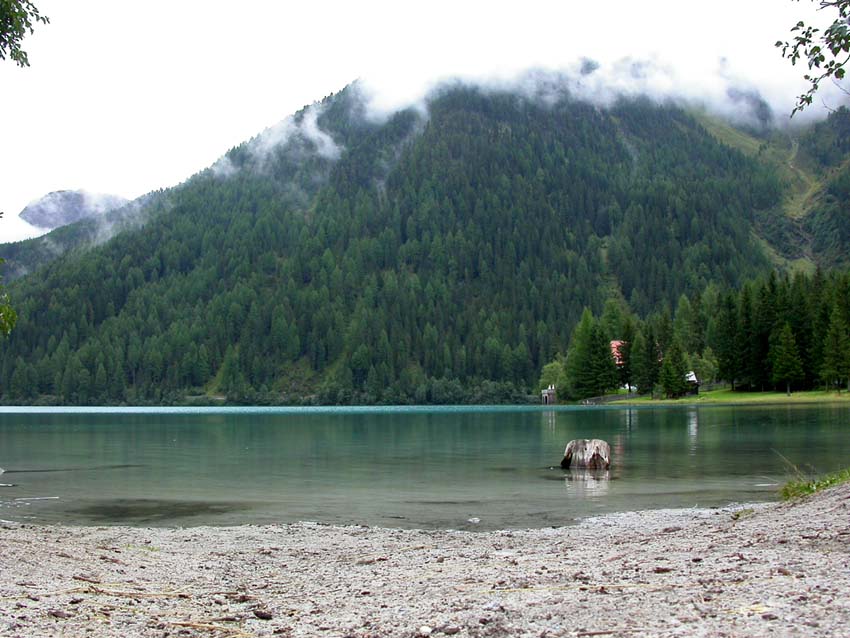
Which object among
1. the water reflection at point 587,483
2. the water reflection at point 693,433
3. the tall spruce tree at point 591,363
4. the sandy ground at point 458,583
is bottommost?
the water reflection at point 693,433

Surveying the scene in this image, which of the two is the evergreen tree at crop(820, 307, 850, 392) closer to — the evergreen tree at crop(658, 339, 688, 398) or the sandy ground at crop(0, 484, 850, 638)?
the evergreen tree at crop(658, 339, 688, 398)

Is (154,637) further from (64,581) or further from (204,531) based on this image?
(204,531)

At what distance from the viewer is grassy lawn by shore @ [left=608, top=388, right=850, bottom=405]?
4337 inches

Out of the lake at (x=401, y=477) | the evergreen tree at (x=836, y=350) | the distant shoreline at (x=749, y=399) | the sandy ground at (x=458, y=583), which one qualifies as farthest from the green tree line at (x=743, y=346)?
the sandy ground at (x=458, y=583)

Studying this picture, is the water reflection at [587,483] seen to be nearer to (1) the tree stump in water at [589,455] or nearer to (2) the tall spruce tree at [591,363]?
(1) the tree stump in water at [589,455]

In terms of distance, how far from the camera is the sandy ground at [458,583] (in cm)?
919

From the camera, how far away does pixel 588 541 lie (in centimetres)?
1767

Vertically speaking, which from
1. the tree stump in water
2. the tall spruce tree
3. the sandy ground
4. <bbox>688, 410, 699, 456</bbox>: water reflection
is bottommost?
<bbox>688, 410, 699, 456</bbox>: water reflection

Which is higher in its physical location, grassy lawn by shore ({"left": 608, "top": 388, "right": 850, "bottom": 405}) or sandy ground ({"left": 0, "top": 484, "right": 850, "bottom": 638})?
sandy ground ({"left": 0, "top": 484, "right": 850, "bottom": 638})

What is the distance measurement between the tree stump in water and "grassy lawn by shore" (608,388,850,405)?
7623 cm

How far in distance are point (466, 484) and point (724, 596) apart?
1009 inches

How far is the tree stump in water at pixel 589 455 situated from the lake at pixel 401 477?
2.11ft

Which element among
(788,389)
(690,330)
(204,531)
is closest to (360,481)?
(204,531)

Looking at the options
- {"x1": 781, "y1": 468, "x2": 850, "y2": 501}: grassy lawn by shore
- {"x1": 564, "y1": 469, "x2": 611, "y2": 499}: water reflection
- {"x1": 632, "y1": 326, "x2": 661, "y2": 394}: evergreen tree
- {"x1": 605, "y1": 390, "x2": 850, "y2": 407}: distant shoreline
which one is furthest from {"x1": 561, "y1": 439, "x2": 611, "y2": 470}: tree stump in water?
{"x1": 632, "y1": 326, "x2": 661, "y2": 394}: evergreen tree
